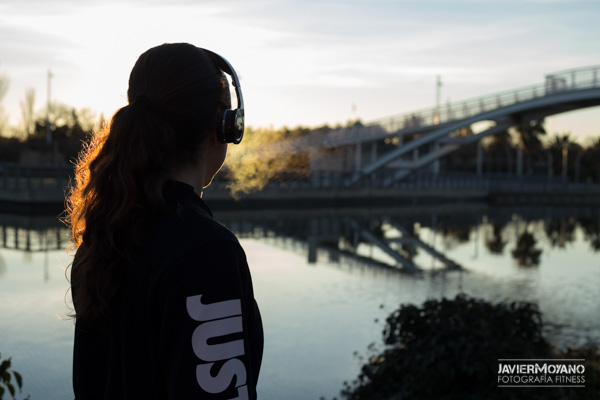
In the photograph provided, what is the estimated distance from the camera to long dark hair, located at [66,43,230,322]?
4.05 feet

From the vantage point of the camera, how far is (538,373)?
4.74m

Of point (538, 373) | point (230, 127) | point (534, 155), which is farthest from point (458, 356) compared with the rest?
point (534, 155)

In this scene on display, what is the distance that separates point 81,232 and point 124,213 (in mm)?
234

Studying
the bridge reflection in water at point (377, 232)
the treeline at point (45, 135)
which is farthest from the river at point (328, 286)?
the treeline at point (45, 135)

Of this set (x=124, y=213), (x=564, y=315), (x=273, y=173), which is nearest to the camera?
(x=124, y=213)

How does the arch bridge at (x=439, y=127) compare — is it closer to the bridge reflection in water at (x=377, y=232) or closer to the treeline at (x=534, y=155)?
the bridge reflection in water at (x=377, y=232)

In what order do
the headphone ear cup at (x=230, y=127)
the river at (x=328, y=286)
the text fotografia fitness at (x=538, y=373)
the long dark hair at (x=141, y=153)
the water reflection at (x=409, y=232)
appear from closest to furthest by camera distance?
the long dark hair at (x=141, y=153) → the headphone ear cup at (x=230, y=127) → the text fotografia fitness at (x=538, y=373) → the river at (x=328, y=286) → the water reflection at (x=409, y=232)

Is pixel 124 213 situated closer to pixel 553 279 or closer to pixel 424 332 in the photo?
pixel 424 332

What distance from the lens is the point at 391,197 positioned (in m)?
37.1

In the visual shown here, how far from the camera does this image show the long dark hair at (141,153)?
124 cm

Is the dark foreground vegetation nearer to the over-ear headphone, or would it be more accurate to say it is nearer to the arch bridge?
the over-ear headphone

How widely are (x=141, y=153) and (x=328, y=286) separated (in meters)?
8.90

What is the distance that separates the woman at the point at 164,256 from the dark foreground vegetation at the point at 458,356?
355 centimetres

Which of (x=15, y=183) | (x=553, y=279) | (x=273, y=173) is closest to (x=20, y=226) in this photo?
(x=15, y=183)
